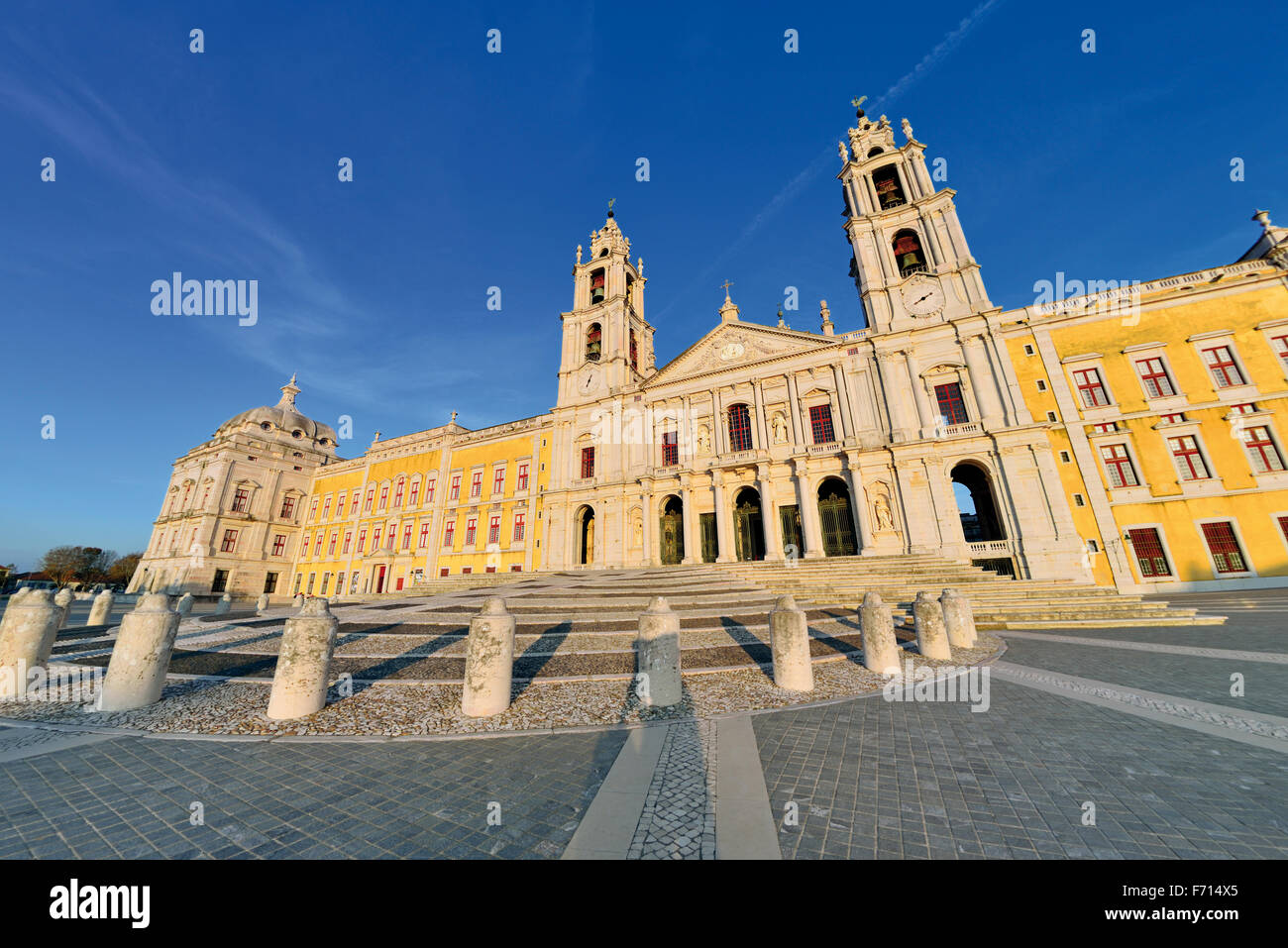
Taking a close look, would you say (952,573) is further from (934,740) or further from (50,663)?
(50,663)

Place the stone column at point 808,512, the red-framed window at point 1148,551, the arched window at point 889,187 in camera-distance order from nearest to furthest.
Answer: the red-framed window at point 1148,551, the stone column at point 808,512, the arched window at point 889,187

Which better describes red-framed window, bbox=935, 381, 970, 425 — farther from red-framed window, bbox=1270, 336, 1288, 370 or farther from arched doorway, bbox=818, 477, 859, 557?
red-framed window, bbox=1270, 336, 1288, 370

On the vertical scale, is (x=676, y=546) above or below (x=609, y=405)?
below

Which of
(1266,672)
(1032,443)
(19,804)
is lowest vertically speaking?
(1266,672)

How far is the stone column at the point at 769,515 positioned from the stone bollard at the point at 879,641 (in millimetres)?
13950

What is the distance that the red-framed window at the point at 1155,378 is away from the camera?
18.9m

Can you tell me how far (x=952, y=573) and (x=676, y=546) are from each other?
42.2 ft

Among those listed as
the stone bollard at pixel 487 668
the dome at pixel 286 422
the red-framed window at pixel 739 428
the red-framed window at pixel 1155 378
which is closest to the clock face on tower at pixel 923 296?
the red-framed window at pixel 1155 378

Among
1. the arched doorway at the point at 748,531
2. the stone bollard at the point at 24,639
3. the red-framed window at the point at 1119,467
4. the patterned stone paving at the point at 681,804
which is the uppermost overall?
the red-framed window at the point at 1119,467

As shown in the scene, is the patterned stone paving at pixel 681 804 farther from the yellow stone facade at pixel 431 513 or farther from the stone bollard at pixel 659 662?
the yellow stone facade at pixel 431 513


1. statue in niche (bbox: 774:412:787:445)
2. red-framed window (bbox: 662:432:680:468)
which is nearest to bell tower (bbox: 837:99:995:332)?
statue in niche (bbox: 774:412:787:445)

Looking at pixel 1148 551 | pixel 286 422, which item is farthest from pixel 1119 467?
pixel 286 422
